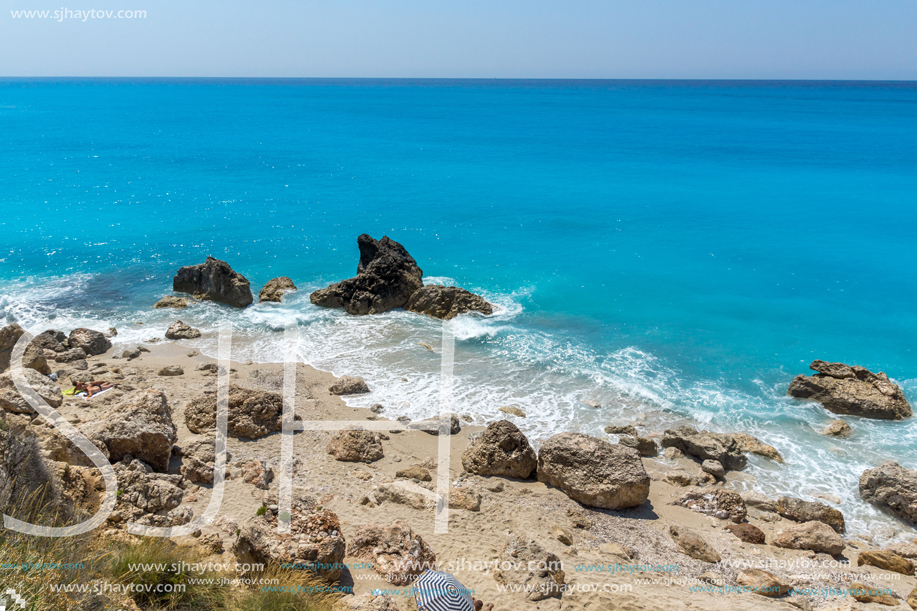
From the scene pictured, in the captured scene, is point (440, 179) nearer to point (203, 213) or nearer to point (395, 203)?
point (395, 203)

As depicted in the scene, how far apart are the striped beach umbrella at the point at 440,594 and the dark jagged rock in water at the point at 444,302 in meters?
12.9

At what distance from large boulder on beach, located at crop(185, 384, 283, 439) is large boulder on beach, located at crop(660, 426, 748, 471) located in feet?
27.6

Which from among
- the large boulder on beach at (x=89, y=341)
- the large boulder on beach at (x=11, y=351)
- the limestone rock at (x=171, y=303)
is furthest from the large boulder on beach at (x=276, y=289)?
the large boulder on beach at (x=11, y=351)

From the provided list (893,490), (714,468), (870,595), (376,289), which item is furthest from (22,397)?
(893,490)

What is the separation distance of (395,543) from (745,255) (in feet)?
82.3

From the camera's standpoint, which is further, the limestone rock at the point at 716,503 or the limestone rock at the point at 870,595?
the limestone rock at the point at 716,503

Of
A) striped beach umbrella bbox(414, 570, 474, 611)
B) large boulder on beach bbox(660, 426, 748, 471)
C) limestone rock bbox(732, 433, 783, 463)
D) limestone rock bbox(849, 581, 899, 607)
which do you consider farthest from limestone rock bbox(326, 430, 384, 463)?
limestone rock bbox(732, 433, 783, 463)

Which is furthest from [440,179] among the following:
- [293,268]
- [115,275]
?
[115,275]

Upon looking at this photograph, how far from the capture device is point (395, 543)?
290 inches

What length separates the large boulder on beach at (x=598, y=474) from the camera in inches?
389

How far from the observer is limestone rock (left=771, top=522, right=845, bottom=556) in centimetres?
920

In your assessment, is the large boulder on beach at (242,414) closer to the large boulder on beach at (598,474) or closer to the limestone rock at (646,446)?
the large boulder on beach at (598,474)

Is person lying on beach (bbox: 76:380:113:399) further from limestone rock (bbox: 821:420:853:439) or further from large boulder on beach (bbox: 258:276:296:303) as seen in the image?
limestone rock (bbox: 821:420:853:439)

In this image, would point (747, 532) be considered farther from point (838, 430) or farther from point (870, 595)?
point (838, 430)
